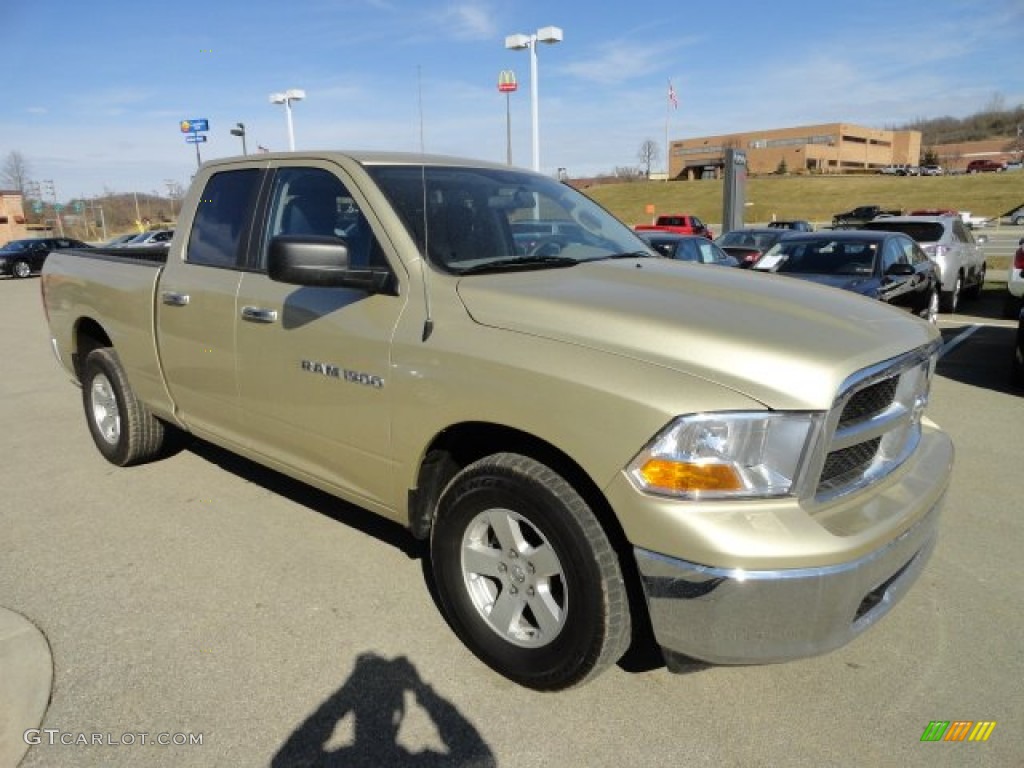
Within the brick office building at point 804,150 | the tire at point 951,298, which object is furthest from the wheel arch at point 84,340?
the brick office building at point 804,150

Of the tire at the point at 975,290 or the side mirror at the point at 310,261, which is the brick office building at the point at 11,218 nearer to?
the tire at the point at 975,290

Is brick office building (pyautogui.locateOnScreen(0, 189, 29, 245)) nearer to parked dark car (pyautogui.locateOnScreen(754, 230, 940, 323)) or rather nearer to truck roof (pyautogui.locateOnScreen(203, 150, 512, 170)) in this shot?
parked dark car (pyautogui.locateOnScreen(754, 230, 940, 323))

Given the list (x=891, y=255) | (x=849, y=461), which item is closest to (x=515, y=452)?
(x=849, y=461)

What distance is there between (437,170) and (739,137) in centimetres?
12471

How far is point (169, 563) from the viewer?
366 centimetres

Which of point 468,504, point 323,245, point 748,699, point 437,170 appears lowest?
point 748,699

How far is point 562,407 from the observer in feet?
7.63

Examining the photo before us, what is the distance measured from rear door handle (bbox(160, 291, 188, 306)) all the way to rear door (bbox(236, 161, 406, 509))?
0.54 metres

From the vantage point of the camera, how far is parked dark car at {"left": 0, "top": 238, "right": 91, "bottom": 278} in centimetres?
3102

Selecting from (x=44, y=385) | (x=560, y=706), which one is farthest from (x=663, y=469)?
(x=44, y=385)

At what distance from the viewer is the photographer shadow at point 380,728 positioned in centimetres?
235

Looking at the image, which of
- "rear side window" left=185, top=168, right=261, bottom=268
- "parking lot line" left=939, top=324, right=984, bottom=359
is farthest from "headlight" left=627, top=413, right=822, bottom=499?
"parking lot line" left=939, top=324, right=984, bottom=359

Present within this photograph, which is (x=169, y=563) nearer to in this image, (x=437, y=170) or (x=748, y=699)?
(x=437, y=170)

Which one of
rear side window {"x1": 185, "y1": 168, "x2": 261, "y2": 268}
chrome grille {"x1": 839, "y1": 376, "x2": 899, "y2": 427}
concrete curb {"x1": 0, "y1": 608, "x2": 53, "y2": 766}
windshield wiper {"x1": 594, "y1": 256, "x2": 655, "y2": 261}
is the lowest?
concrete curb {"x1": 0, "y1": 608, "x2": 53, "y2": 766}
